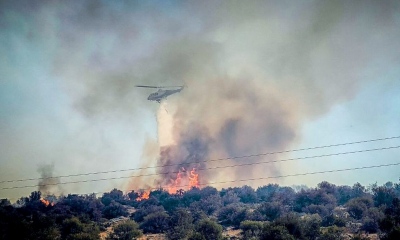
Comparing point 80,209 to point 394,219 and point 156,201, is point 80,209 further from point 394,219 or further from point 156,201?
point 394,219

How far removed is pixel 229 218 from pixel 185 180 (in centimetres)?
6162

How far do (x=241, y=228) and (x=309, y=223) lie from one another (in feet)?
39.7

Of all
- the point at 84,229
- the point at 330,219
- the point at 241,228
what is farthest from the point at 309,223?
the point at 84,229

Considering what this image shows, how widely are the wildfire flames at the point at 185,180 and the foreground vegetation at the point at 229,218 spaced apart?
2630 cm

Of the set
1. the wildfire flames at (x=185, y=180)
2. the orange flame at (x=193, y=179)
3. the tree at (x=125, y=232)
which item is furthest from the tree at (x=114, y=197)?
the tree at (x=125, y=232)

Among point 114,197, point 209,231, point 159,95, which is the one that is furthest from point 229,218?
point 159,95

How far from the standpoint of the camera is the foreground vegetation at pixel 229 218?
41938 millimetres

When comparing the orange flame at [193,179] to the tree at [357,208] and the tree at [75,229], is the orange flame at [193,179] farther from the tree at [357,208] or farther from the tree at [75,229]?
the tree at [75,229]

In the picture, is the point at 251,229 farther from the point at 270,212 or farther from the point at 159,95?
the point at 159,95

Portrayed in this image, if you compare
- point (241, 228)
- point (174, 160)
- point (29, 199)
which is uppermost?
point (174, 160)

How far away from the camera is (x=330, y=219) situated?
1924 inches

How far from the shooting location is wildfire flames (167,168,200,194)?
11600 centimetres

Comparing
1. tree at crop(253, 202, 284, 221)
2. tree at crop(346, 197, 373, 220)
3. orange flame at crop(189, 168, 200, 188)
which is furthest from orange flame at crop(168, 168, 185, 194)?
tree at crop(346, 197, 373, 220)

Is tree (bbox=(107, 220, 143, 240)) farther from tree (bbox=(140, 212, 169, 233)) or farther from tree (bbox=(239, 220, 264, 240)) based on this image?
tree (bbox=(239, 220, 264, 240))
